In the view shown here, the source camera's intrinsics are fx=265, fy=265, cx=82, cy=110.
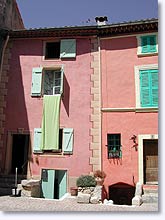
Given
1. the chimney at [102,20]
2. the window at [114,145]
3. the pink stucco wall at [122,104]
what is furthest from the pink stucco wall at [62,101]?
the chimney at [102,20]

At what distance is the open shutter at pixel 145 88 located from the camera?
438 inches

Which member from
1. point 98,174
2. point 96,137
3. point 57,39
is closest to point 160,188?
point 98,174

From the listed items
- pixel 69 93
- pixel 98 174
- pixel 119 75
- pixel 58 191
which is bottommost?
pixel 58 191

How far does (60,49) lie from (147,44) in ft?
13.0

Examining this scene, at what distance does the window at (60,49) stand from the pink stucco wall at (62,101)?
9.1 inches

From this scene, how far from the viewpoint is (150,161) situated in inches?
423

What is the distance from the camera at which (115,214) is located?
4.88 m

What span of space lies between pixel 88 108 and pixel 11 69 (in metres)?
4.22

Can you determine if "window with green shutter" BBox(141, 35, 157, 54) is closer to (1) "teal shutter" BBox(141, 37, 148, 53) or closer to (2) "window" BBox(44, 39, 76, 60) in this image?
(1) "teal shutter" BBox(141, 37, 148, 53)

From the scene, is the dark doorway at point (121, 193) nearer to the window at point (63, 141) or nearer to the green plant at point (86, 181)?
the green plant at point (86, 181)

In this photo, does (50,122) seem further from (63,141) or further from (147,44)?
(147,44)

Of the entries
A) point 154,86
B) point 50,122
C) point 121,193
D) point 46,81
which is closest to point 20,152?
point 50,122

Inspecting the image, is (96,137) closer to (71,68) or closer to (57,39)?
(71,68)

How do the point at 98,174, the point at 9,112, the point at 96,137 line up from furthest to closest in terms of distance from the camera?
the point at 9,112 < the point at 96,137 < the point at 98,174
